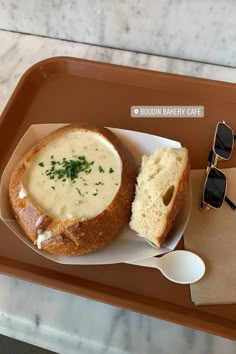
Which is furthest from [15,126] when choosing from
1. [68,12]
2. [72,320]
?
[72,320]

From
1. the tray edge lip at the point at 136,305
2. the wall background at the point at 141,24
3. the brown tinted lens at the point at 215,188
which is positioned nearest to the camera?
the tray edge lip at the point at 136,305

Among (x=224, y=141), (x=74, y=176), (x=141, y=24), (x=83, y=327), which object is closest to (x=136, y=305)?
(x=83, y=327)

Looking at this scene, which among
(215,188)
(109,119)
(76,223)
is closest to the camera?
(76,223)

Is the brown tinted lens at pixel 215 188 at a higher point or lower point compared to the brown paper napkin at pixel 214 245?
higher

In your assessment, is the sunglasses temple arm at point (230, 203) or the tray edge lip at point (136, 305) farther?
the sunglasses temple arm at point (230, 203)

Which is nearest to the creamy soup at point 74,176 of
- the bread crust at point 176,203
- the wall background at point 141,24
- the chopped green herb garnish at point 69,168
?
the chopped green herb garnish at point 69,168

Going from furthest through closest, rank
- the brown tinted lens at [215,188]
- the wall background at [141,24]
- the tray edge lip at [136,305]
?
the wall background at [141,24], the brown tinted lens at [215,188], the tray edge lip at [136,305]
